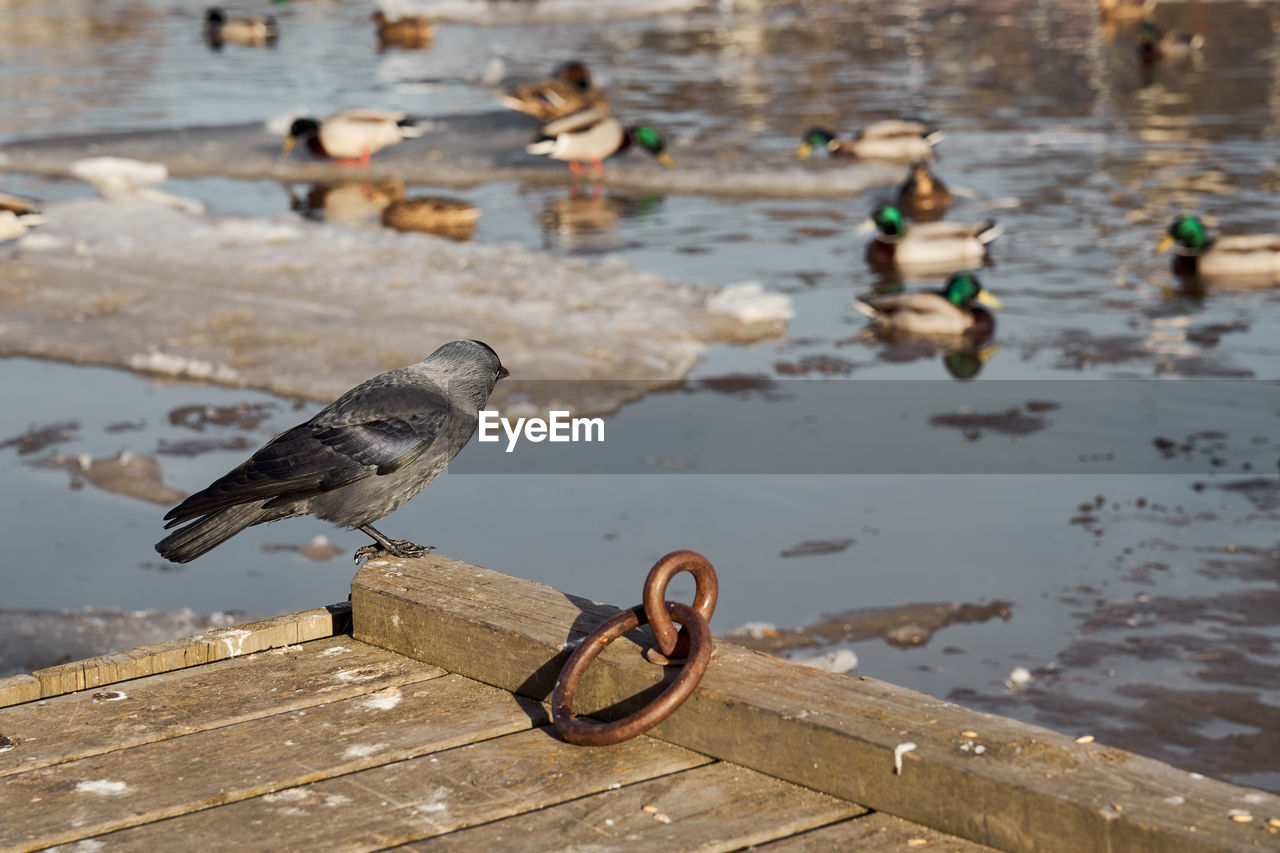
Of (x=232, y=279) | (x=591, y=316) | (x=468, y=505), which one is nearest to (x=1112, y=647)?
(x=468, y=505)

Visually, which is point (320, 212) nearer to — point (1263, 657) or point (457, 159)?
point (457, 159)

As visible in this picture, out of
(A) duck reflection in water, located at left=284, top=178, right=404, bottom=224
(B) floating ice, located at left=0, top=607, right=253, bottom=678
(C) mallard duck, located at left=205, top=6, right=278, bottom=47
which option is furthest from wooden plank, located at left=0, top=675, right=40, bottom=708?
(C) mallard duck, located at left=205, top=6, right=278, bottom=47

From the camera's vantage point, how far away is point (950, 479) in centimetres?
785

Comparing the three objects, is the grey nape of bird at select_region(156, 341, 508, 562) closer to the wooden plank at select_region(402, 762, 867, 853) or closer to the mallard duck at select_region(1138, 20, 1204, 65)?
the wooden plank at select_region(402, 762, 867, 853)

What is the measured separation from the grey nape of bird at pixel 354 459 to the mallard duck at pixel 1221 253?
992 centimetres

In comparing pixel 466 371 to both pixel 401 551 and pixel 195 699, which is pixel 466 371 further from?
pixel 195 699

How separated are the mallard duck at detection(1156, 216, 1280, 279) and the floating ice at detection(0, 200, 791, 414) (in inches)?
143

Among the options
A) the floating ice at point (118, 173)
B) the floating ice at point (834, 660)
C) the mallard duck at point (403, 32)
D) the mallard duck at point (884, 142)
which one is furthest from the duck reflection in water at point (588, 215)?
the mallard duck at point (403, 32)

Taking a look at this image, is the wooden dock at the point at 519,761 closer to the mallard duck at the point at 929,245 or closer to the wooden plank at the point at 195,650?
the wooden plank at the point at 195,650

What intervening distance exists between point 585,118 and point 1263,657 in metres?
13.4

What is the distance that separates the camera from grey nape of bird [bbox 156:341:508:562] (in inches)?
139

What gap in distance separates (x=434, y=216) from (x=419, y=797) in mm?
11784

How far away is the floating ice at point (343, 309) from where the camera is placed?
978cm

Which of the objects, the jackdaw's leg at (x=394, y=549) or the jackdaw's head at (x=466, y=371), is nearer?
the jackdaw's head at (x=466, y=371)
